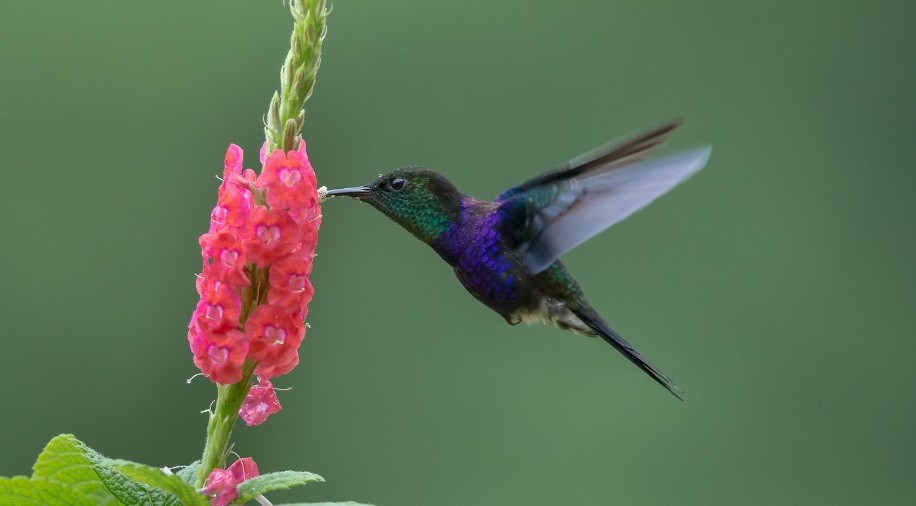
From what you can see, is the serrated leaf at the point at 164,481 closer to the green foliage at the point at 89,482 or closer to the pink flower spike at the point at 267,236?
the green foliage at the point at 89,482

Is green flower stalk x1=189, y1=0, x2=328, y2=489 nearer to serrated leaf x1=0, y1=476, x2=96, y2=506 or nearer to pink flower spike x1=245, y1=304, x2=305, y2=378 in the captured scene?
pink flower spike x1=245, y1=304, x2=305, y2=378

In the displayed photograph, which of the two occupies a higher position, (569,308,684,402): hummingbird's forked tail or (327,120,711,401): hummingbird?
(327,120,711,401): hummingbird

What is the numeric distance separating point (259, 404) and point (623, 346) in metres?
0.83

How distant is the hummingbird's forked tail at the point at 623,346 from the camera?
1.86 metres

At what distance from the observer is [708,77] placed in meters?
5.21

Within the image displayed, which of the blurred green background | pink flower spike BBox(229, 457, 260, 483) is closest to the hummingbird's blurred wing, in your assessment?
pink flower spike BBox(229, 457, 260, 483)

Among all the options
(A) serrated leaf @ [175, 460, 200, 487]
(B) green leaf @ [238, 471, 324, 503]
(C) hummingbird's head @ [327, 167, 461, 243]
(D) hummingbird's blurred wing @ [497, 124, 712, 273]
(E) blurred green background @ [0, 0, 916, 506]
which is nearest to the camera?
(B) green leaf @ [238, 471, 324, 503]

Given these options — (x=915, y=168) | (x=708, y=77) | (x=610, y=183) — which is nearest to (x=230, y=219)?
(x=610, y=183)

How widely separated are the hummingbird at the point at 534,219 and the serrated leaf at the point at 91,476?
664mm

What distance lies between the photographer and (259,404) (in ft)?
4.04

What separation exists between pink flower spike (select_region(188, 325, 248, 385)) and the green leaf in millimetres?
118

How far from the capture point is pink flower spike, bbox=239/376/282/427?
48.0 inches

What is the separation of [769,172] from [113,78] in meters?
3.05

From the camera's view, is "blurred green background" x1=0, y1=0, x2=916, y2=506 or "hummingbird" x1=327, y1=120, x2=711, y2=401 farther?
"blurred green background" x1=0, y1=0, x2=916, y2=506
